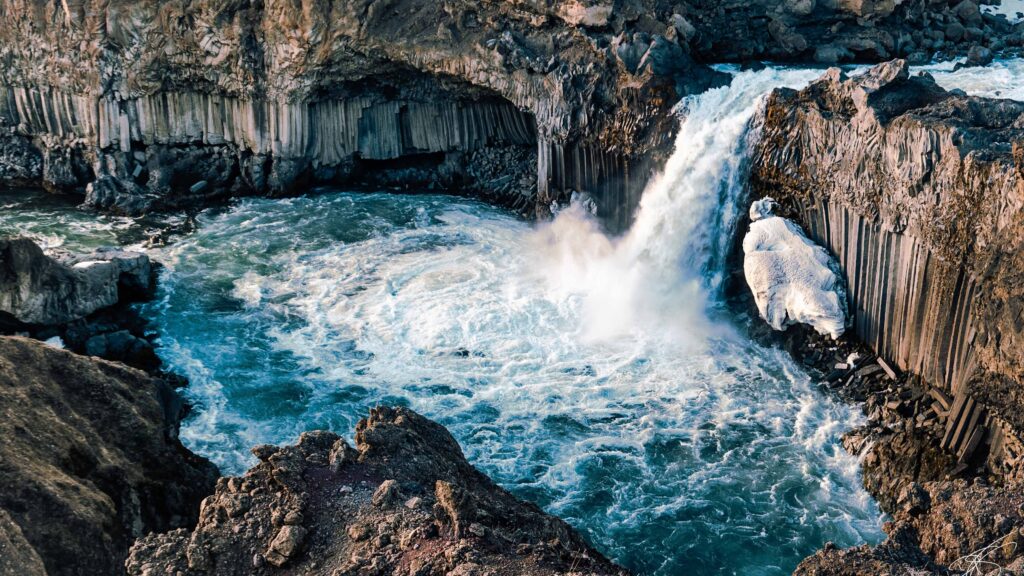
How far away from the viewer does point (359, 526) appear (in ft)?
41.6

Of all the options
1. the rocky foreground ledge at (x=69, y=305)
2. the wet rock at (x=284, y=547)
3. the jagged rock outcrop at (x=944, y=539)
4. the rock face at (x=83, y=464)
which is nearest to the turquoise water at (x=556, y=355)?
the rocky foreground ledge at (x=69, y=305)

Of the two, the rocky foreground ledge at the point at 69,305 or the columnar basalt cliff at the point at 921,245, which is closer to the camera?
the columnar basalt cliff at the point at 921,245

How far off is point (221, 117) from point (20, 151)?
7522 millimetres

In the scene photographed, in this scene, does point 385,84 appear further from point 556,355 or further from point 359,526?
point 359,526

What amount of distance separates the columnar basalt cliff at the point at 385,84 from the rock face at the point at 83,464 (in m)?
15.4

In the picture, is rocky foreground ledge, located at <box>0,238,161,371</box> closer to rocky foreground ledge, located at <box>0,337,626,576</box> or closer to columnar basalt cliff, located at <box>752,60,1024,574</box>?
rocky foreground ledge, located at <box>0,337,626,576</box>

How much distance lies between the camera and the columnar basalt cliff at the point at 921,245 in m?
18.0

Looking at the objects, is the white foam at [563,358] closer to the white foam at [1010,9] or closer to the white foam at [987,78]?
the white foam at [987,78]

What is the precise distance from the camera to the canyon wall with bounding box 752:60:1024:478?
59.1 ft

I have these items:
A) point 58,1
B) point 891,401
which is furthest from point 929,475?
point 58,1

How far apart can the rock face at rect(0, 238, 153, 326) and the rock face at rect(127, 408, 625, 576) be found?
11925 mm

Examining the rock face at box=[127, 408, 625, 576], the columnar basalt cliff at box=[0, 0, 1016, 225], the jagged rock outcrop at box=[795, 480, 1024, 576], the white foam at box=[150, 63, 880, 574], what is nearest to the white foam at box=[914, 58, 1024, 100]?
the columnar basalt cliff at box=[0, 0, 1016, 225]

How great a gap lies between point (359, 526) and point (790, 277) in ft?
45.9

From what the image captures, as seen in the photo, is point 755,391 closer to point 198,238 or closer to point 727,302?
point 727,302
